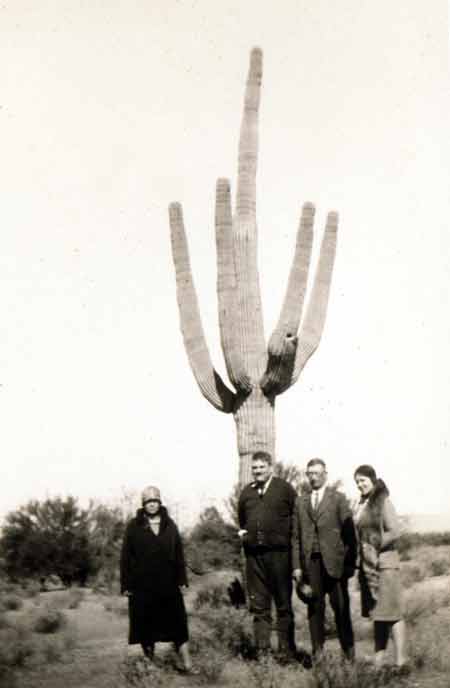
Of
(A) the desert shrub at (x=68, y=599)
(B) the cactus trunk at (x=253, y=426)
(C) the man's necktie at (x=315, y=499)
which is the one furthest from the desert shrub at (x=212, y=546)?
(C) the man's necktie at (x=315, y=499)

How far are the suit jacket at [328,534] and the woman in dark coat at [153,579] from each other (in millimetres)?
1079

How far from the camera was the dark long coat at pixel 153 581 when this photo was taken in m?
7.50

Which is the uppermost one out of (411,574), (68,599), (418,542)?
(411,574)

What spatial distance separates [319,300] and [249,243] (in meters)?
1.33

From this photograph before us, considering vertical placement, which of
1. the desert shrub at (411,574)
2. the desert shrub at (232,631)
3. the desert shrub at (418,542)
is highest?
the desert shrub at (232,631)

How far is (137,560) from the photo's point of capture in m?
7.62

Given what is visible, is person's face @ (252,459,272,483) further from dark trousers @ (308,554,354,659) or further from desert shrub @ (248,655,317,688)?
desert shrub @ (248,655,317,688)

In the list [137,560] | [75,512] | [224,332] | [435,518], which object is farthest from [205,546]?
[435,518]

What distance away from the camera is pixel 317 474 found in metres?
7.13

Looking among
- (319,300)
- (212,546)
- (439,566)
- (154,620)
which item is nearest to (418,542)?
(212,546)

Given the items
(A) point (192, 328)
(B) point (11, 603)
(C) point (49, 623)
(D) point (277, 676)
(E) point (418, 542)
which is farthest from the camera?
(E) point (418, 542)

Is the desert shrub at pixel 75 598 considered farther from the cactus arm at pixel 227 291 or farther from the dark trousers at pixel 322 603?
the dark trousers at pixel 322 603

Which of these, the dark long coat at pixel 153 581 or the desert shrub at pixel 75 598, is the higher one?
the dark long coat at pixel 153 581

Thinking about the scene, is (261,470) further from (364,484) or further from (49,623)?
(49,623)
